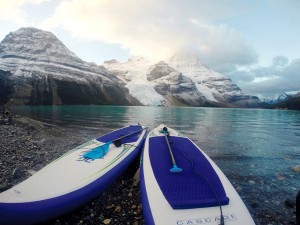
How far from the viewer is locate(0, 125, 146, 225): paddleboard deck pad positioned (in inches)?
225

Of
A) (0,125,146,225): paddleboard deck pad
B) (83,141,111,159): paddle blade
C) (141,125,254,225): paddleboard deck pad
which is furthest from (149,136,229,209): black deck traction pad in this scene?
A: (83,141,111,159): paddle blade

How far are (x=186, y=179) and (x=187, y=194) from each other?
1084 millimetres

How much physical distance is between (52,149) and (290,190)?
1204 centimetres

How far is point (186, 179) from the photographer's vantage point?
300 inches

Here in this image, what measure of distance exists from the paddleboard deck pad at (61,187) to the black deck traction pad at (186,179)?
67.0 inches

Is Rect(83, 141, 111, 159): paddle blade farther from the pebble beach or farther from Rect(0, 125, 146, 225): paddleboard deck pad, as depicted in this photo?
the pebble beach

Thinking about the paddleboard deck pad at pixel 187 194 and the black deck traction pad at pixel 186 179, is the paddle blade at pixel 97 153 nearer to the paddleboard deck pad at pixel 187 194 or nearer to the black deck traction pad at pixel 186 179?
the paddleboard deck pad at pixel 187 194

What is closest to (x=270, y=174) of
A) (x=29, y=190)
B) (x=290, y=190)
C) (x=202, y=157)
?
(x=290, y=190)

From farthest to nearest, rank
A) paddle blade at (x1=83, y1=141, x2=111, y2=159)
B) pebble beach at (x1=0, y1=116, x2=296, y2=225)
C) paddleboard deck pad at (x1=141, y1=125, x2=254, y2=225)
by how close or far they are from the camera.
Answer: paddle blade at (x1=83, y1=141, x2=111, y2=159) → pebble beach at (x1=0, y1=116, x2=296, y2=225) → paddleboard deck pad at (x1=141, y1=125, x2=254, y2=225)

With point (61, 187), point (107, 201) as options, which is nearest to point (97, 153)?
point (107, 201)

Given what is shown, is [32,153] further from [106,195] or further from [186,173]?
[186,173]

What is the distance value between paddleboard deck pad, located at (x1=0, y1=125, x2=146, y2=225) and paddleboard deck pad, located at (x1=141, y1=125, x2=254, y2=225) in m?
1.41

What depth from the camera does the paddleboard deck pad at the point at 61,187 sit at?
225 inches

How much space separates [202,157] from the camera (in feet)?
33.2
